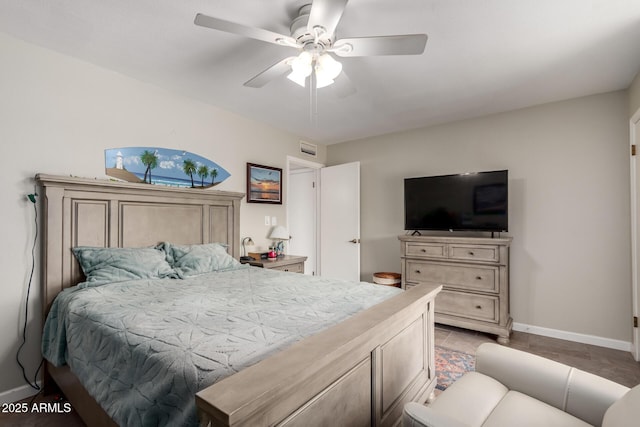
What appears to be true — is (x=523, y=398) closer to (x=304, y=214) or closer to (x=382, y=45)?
(x=382, y=45)

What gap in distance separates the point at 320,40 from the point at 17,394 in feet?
10.2

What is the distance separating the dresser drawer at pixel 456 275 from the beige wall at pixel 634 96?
1798 millimetres

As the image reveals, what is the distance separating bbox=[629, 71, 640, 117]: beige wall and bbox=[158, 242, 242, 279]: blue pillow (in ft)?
12.4

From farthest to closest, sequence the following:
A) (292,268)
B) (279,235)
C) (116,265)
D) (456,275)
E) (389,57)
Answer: (279,235) < (292,268) < (456,275) < (389,57) < (116,265)

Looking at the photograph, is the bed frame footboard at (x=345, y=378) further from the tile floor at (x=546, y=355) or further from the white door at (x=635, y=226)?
the white door at (x=635, y=226)

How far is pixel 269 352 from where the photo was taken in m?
1.05

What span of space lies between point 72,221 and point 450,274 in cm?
351

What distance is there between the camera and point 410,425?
0.95m

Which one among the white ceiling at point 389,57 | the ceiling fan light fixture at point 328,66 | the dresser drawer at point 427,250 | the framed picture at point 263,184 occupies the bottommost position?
the dresser drawer at point 427,250

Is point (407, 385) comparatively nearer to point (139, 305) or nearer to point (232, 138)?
point (139, 305)

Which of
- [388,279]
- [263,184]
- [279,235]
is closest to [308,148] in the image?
[263,184]

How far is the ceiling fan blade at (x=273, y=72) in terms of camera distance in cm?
187

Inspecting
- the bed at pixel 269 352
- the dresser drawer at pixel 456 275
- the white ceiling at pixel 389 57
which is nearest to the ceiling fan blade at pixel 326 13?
the white ceiling at pixel 389 57

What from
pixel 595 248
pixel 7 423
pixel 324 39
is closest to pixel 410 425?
pixel 324 39
